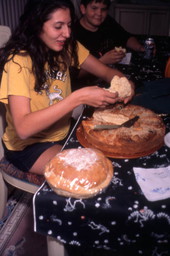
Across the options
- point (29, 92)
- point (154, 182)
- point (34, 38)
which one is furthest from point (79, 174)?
point (34, 38)

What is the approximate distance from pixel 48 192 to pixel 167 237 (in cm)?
44

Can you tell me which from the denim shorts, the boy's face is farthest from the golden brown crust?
the boy's face

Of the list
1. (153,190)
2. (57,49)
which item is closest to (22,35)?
(57,49)

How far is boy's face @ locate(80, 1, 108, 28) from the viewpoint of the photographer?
8.09 feet

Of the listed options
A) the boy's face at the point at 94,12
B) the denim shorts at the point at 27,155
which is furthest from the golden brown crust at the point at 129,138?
the boy's face at the point at 94,12

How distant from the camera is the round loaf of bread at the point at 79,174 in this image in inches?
34.7

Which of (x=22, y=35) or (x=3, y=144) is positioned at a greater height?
(x=22, y=35)

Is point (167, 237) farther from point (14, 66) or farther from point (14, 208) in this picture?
point (14, 208)

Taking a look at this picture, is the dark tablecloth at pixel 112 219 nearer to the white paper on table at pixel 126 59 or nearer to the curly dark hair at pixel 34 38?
the curly dark hair at pixel 34 38

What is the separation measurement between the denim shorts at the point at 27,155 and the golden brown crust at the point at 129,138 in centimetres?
33

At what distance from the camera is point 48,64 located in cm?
152

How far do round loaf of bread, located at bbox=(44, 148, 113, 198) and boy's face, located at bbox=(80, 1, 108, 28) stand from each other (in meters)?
1.88

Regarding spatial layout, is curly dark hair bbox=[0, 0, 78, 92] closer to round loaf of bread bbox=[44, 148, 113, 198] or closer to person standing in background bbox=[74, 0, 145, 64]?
round loaf of bread bbox=[44, 148, 113, 198]

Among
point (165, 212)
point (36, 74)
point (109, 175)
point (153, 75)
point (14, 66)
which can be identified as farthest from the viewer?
point (153, 75)
